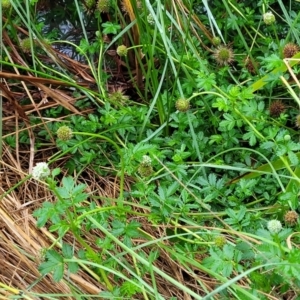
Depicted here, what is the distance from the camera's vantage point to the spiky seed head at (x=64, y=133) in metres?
1.16

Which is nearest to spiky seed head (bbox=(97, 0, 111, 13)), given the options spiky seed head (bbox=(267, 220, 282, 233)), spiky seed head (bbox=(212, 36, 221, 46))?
spiky seed head (bbox=(212, 36, 221, 46))

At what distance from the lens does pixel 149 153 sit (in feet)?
3.64

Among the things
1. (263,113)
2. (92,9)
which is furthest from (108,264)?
(92,9)

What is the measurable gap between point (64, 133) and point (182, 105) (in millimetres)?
246

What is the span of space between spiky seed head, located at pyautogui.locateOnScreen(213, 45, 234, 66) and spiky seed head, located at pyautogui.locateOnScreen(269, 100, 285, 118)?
0.49 ft

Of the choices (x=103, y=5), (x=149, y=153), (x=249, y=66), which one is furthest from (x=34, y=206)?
(x=249, y=66)

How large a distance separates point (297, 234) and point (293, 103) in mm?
385

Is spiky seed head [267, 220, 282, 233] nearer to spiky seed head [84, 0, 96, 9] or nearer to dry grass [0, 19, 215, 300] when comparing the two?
dry grass [0, 19, 215, 300]

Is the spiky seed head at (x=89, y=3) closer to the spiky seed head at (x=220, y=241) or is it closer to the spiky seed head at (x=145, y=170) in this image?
the spiky seed head at (x=145, y=170)

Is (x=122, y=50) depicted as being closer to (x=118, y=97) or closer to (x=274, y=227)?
(x=118, y=97)

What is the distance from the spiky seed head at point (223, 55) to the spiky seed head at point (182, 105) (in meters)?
0.18

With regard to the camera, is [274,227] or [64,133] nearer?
[274,227]

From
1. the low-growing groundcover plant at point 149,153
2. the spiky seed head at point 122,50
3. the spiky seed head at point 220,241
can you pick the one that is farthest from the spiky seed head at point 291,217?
the spiky seed head at point 122,50

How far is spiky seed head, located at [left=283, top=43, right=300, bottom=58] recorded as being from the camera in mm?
1240
